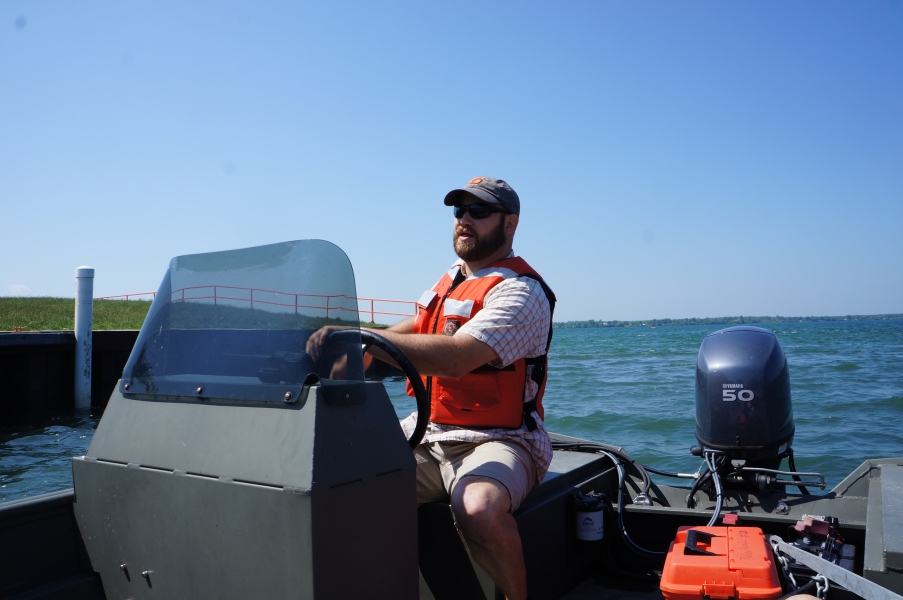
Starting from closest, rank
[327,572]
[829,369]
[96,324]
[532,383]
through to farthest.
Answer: [327,572] → [532,383] → [96,324] → [829,369]

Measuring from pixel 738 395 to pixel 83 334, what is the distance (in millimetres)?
11322

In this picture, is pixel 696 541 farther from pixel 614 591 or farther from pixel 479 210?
pixel 479 210

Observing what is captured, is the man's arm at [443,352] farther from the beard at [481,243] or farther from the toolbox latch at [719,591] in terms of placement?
the toolbox latch at [719,591]

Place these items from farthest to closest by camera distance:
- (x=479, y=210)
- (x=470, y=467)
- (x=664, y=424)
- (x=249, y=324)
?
1. (x=664, y=424)
2. (x=479, y=210)
3. (x=470, y=467)
4. (x=249, y=324)

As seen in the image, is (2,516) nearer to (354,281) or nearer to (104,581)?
(104,581)

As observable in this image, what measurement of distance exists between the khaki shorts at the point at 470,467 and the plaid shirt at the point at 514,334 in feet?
0.11

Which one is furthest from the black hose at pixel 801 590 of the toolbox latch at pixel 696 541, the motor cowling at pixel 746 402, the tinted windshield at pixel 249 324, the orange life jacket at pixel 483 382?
the motor cowling at pixel 746 402

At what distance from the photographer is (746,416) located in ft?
13.4

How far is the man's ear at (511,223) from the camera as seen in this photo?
2863mm

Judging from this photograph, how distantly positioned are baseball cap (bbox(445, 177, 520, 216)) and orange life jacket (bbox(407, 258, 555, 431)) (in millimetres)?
222

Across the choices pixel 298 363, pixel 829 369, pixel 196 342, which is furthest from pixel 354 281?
pixel 829 369

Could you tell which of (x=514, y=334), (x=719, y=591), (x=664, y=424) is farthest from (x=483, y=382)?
(x=664, y=424)

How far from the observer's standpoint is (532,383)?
264 centimetres

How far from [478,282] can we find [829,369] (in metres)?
19.7
